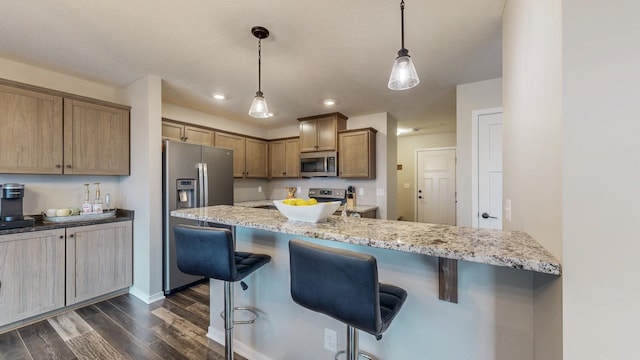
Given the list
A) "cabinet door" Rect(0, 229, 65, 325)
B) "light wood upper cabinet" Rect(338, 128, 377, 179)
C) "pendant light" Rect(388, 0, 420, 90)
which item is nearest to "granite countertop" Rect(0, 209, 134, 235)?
"cabinet door" Rect(0, 229, 65, 325)

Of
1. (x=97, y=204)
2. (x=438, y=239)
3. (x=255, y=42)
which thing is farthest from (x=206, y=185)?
(x=438, y=239)

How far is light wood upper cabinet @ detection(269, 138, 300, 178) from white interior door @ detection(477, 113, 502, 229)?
2808mm

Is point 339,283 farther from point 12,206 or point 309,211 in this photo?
point 12,206

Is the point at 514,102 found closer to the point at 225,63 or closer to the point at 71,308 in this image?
the point at 225,63

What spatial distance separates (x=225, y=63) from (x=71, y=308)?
2.86 metres

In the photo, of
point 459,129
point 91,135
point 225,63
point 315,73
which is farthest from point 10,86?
point 459,129

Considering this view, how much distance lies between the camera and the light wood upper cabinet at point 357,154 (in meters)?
3.85

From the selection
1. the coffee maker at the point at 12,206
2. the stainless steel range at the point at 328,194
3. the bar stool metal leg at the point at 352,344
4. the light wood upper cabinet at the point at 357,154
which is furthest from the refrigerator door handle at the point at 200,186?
the bar stool metal leg at the point at 352,344

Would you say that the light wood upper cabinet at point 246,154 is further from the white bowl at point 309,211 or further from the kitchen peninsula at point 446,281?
the white bowl at point 309,211

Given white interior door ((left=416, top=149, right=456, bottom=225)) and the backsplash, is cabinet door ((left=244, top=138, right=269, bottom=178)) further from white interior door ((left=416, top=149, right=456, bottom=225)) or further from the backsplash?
white interior door ((left=416, top=149, right=456, bottom=225))

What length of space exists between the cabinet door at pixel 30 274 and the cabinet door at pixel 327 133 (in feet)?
10.6

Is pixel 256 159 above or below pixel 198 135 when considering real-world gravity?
below

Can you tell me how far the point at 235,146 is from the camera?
14.2 ft

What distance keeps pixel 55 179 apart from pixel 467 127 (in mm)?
4546
